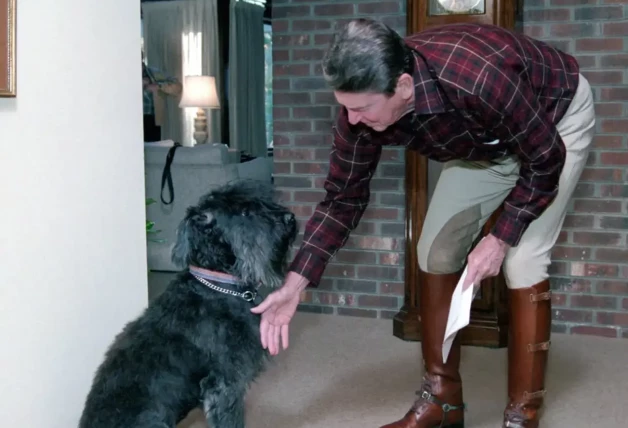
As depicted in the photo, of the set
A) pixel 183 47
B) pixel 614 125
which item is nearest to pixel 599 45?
pixel 614 125

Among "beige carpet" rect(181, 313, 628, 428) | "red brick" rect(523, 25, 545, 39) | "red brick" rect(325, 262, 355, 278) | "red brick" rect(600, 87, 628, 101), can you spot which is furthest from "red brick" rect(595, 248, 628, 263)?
"red brick" rect(325, 262, 355, 278)

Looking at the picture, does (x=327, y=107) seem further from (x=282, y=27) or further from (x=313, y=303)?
(x=313, y=303)

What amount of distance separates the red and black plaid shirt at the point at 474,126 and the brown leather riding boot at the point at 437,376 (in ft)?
1.12

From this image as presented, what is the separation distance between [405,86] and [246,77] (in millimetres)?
9226

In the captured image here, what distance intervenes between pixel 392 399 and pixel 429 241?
0.63 m

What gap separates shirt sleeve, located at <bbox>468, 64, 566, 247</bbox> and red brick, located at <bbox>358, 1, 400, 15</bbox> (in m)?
1.78

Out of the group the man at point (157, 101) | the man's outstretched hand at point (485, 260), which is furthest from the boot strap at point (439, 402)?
the man at point (157, 101)

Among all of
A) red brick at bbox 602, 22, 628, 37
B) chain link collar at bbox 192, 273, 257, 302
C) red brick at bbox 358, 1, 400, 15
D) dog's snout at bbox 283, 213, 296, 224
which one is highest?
red brick at bbox 358, 1, 400, 15

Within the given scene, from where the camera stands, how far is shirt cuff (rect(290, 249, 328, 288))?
2.03 metres

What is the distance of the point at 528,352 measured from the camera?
2.12 metres

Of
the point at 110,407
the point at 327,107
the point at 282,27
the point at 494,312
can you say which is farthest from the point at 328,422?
the point at 282,27

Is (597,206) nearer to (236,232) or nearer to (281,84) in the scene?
(281,84)

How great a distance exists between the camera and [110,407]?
5.61 ft

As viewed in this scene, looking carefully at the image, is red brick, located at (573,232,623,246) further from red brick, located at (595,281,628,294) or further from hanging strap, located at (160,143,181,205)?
hanging strap, located at (160,143,181,205)
